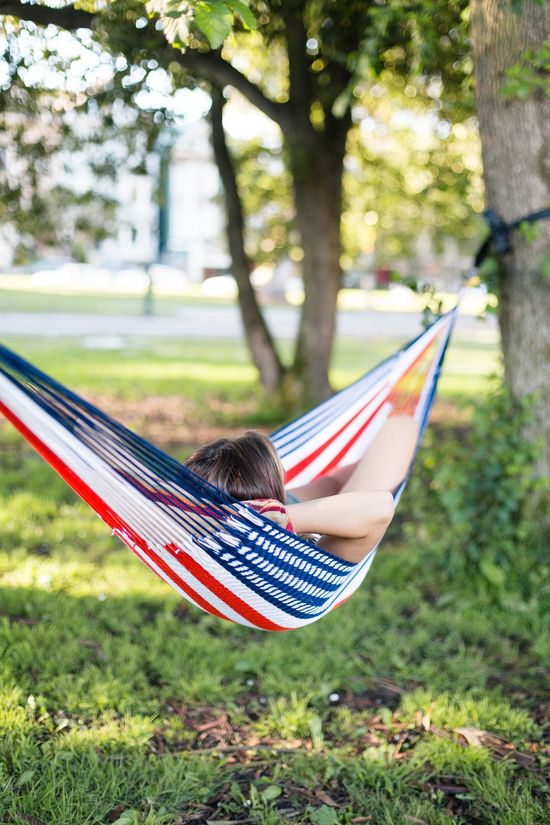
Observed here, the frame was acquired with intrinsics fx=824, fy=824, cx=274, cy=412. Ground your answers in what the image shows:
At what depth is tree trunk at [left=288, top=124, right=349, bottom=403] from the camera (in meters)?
5.01

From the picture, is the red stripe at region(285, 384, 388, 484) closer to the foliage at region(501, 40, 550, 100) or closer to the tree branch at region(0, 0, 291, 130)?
the foliage at region(501, 40, 550, 100)

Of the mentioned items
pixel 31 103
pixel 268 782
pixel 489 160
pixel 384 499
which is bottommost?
pixel 268 782

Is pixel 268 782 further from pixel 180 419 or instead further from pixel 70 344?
pixel 70 344

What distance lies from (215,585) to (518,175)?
182 cm

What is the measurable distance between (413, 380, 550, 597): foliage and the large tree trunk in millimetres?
89

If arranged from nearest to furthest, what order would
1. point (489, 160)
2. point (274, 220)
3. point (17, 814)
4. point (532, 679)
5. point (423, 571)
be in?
1. point (17, 814)
2. point (532, 679)
3. point (489, 160)
4. point (423, 571)
5. point (274, 220)

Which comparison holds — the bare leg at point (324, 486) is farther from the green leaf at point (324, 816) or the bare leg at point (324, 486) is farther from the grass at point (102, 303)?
the grass at point (102, 303)

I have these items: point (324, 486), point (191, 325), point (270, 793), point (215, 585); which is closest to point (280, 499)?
point (215, 585)

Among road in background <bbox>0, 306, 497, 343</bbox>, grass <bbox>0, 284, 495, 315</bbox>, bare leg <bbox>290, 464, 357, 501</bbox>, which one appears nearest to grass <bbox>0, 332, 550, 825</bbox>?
bare leg <bbox>290, 464, 357, 501</bbox>

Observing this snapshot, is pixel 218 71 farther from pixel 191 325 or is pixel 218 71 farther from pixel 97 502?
pixel 191 325

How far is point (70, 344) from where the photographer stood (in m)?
9.26

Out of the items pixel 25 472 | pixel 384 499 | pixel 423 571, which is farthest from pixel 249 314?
pixel 384 499

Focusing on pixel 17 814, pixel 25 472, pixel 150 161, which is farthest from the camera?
pixel 150 161

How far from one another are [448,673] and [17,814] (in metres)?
1.28
